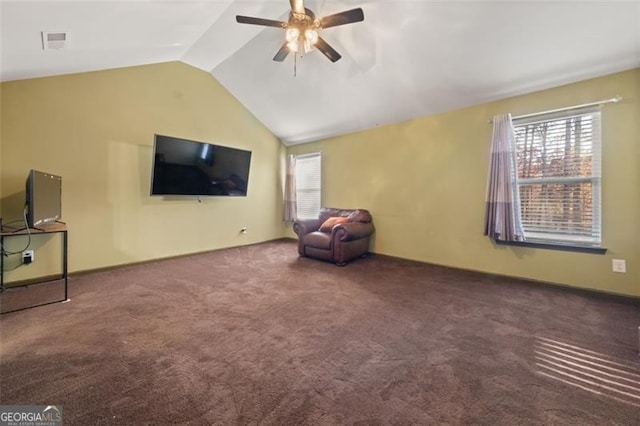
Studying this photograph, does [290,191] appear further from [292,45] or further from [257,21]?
[257,21]

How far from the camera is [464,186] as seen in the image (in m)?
3.84

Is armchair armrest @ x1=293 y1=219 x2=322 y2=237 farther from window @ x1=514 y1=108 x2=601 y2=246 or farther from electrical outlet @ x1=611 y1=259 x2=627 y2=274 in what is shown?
electrical outlet @ x1=611 y1=259 x2=627 y2=274

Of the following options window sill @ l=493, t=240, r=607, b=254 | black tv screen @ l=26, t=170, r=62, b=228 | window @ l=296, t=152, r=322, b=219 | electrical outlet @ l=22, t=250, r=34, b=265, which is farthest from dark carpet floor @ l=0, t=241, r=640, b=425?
window @ l=296, t=152, r=322, b=219

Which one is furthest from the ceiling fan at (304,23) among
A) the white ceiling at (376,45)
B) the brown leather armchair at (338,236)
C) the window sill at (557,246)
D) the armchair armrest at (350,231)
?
the window sill at (557,246)

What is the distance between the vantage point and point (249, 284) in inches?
127

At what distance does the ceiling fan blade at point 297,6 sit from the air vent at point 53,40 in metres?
2.15

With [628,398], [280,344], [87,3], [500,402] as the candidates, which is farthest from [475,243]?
[87,3]

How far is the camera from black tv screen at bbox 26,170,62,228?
2.43 metres

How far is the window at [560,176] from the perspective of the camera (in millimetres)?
2955

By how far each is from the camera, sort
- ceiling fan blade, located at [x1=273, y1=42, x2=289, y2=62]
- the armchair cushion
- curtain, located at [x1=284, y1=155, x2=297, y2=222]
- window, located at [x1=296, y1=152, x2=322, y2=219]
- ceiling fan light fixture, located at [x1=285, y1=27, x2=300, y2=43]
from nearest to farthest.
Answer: ceiling fan light fixture, located at [x1=285, y1=27, x2=300, y2=43] → ceiling fan blade, located at [x1=273, y1=42, x2=289, y2=62] → the armchair cushion → window, located at [x1=296, y1=152, x2=322, y2=219] → curtain, located at [x1=284, y1=155, x2=297, y2=222]

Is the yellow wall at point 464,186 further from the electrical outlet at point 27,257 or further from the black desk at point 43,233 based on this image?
the electrical outlet at point 27,257

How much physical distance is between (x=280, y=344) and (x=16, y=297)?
3017 millimetres

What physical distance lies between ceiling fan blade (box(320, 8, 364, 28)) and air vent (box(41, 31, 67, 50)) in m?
2.45

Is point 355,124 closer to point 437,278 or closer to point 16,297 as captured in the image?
point 437,278
